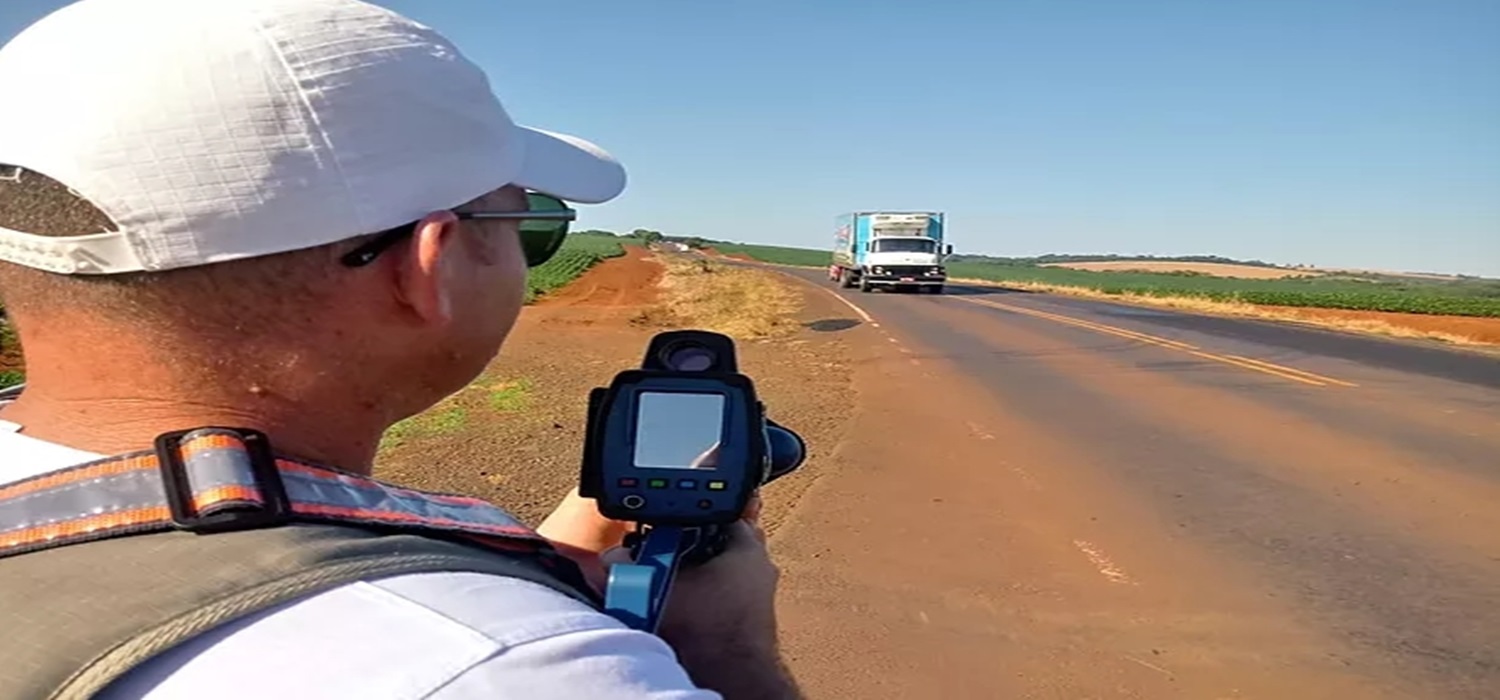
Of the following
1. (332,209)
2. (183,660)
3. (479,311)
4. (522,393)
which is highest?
(332,209)

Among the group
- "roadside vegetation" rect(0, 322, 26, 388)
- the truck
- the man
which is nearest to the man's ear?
the man

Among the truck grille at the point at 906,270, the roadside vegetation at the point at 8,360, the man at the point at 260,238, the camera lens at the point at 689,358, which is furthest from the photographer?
the truck grille at the point at 906,270

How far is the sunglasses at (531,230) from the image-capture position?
1148 mm

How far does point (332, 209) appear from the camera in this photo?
1.09 meters

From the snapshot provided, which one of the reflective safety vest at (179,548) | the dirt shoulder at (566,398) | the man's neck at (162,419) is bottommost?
the dirt shoulder at (566,398)

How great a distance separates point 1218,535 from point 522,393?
782 centimetres

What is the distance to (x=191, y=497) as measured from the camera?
37.4 inches

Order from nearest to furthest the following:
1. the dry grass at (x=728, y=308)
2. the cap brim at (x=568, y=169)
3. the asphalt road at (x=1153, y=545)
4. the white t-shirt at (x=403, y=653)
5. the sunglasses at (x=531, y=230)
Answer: the white t-shirt at (x=403, y=653) < the sunglasses at (x=531, y=230) < the cap brim at (x=568, y=169) < the asphalt road at (x=1153, y=545) < the dry grass at (x=728, y=308)

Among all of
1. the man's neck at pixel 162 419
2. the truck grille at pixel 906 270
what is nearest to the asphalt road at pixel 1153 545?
the man's neck at pixel 162 419

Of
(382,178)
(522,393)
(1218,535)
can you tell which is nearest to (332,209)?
(382,178)

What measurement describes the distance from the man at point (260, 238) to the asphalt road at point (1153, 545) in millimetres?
3564

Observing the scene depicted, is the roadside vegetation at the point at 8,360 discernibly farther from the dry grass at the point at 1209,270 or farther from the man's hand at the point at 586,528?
the dry grass at the point at 1209,270

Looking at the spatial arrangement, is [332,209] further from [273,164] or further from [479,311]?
[479,311]

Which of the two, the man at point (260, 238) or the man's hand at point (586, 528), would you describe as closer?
the man at point (260, 238)
